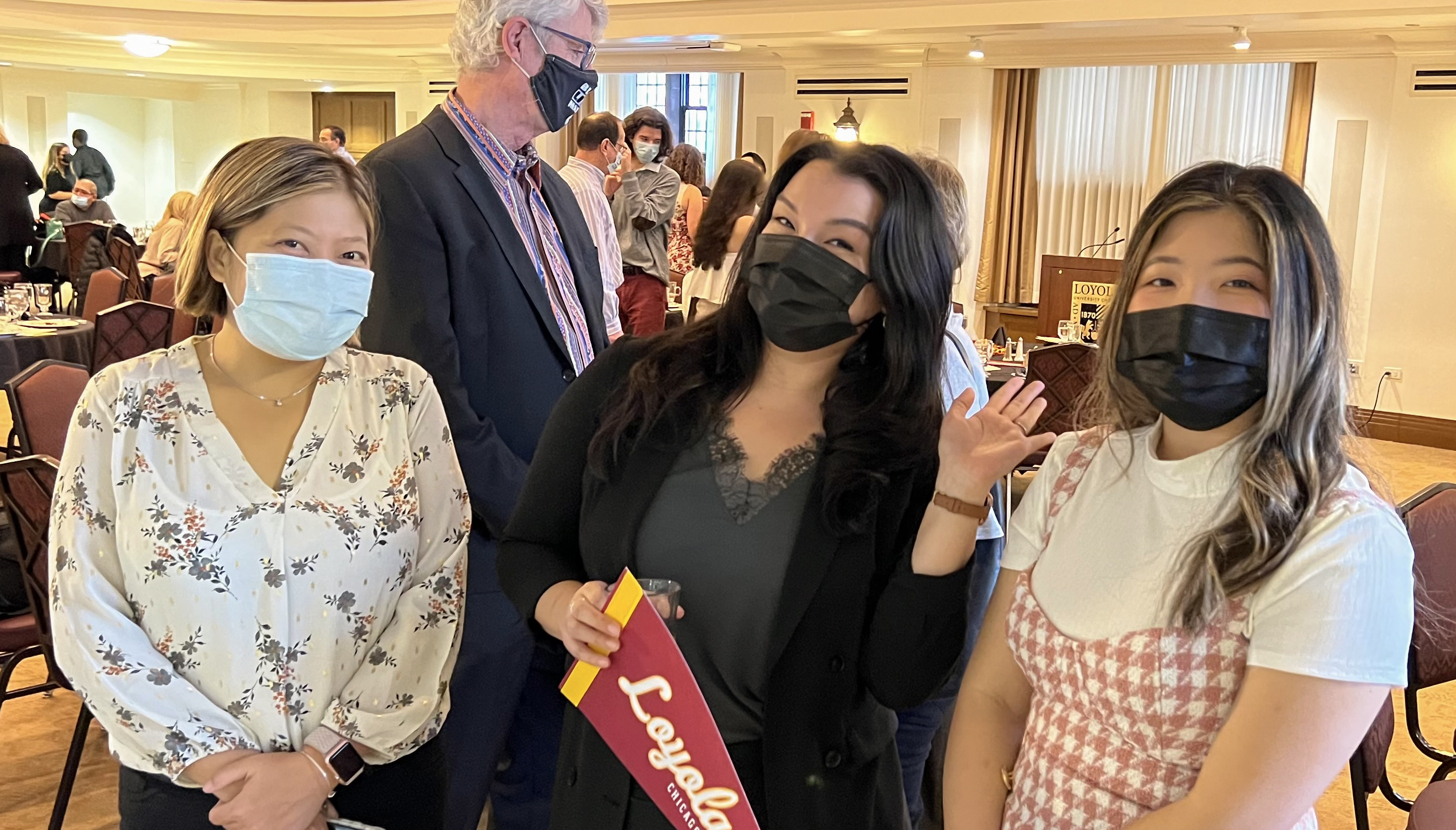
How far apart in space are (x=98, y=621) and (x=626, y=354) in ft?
2.61

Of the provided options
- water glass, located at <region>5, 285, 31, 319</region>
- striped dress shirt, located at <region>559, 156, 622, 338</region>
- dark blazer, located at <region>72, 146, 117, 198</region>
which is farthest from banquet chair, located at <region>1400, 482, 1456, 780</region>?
dark blazer, located at <region>72, 146, 117, 198</region>

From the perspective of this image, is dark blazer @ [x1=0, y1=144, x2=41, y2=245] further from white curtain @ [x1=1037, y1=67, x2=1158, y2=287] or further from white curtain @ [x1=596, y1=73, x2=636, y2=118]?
white curtain @ [x1=1037, y1=67, x2=1158, y2=287]

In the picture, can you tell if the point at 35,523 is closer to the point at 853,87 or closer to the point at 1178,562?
the point at 1178,562

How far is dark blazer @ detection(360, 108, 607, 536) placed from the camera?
2225 mm

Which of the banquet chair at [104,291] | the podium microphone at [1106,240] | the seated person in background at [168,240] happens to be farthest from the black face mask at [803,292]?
the podium microphone at [1106,240]

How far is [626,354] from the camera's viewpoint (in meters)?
1.75

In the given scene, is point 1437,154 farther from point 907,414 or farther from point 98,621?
point 98,621

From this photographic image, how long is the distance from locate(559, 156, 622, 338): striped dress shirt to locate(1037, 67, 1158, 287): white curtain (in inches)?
253

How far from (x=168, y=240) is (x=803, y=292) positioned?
328 inches

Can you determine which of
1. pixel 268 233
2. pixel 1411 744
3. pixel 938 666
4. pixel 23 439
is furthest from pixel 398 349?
pixel 1411 744

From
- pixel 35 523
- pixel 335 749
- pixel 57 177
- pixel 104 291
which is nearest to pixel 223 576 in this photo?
pixel 335 749

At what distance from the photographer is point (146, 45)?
12336 mm

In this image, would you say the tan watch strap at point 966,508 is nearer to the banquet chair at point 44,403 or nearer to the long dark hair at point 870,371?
the long dark hair at point 870,371

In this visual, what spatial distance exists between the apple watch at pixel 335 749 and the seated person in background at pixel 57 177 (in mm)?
15343
